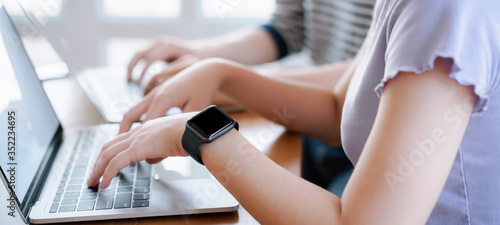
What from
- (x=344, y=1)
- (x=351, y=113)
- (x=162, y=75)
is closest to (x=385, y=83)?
(x=351, y=113)

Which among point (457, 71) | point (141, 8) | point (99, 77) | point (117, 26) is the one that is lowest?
point (117, 26)

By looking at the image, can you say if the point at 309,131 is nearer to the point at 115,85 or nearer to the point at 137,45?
the point at 115,85

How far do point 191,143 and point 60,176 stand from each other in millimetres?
202

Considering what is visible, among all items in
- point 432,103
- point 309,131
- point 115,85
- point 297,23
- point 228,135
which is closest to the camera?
point 432,103

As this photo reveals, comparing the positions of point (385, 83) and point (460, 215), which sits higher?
point (385, 83)

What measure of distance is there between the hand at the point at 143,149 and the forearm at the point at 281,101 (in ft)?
0.76

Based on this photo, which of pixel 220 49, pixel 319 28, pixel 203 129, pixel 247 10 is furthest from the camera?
pixel 247 10

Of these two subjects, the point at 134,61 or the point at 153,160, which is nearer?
the point at 153,160

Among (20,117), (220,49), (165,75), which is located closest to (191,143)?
(20,117)

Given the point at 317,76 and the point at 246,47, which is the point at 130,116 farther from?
the point at 246,47

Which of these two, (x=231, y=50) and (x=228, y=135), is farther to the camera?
(x=231, y=50)

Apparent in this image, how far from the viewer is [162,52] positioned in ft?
3.48

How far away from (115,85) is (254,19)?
1.76m

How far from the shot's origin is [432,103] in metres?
0.46
